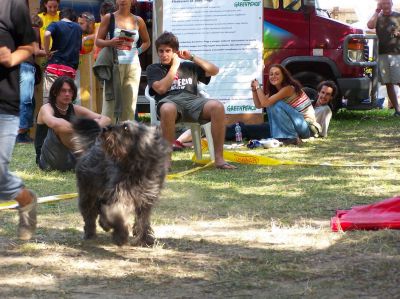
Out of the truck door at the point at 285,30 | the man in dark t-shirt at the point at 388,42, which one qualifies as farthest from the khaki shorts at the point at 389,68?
the truck door at the point at 285,30

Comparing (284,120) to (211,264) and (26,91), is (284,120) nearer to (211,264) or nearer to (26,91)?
(26,91)

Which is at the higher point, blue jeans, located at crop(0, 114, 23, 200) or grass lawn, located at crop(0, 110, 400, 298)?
blue jeans, located at crop(0, 114, 23, 200)

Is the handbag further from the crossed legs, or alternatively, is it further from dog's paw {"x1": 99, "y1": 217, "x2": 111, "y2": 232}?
dog's paw {"x1": 99, "y1": 217, "x2": 111, "y2": 232}

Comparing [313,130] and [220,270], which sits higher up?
[220,270]

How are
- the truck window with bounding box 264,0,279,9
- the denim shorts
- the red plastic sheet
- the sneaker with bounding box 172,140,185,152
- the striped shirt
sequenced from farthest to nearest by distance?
the truck window with bounding box 264,0,279,9 → the striped shirt → the sneaker with bounding box 172,140,185,152 → the denim shorts → the red plastic sheet

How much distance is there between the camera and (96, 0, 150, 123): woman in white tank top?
1063cm

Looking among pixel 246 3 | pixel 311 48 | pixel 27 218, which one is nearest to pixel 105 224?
pixel 27 218

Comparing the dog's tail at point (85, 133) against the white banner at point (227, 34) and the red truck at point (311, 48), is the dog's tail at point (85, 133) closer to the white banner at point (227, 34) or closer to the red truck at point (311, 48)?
the white banner at point (227, 34)

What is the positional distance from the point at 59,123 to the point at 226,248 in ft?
11.8

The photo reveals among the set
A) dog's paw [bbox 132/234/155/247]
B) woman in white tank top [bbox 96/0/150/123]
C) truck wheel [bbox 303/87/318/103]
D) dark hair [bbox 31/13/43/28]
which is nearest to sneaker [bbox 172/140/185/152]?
woman in white tank top [bbox 96/0/150/123]

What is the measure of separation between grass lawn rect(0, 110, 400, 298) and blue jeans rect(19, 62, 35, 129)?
3.28 metres

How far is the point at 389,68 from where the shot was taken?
606 inches

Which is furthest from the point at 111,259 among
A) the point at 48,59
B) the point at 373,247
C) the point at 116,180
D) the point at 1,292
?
the point at 48,59

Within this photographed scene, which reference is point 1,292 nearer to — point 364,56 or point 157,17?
point 157,17
